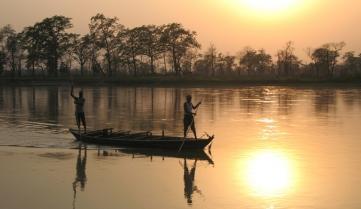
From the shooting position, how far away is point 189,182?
1425 centimetres

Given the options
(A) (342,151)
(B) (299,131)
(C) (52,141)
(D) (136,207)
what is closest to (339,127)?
(B) (299,131)

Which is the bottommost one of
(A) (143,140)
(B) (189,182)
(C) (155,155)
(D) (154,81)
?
(B) (189,182)

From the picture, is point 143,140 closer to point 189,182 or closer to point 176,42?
point 189,182

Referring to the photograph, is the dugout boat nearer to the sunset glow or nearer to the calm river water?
the calm river water

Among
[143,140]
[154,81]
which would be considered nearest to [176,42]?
[154,81]

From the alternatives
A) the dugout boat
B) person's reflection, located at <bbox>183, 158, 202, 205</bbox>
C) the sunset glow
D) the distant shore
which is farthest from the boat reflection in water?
the distant shore

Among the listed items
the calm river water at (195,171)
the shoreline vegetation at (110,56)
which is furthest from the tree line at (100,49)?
the calm river water at (195,171)

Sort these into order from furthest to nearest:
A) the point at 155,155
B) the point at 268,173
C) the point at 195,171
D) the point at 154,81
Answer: the point at 154,81 → the point at 155,155 → the point at 195,171 → the point at 268,173

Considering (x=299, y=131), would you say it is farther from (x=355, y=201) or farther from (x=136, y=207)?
(x=136, y=207)

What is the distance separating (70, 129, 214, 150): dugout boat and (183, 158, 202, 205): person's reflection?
1.71 meters

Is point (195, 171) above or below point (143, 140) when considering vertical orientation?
below

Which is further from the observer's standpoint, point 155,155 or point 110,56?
point 110,56

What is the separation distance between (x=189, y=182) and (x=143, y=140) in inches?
204

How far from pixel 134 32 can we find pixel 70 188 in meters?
90.3
